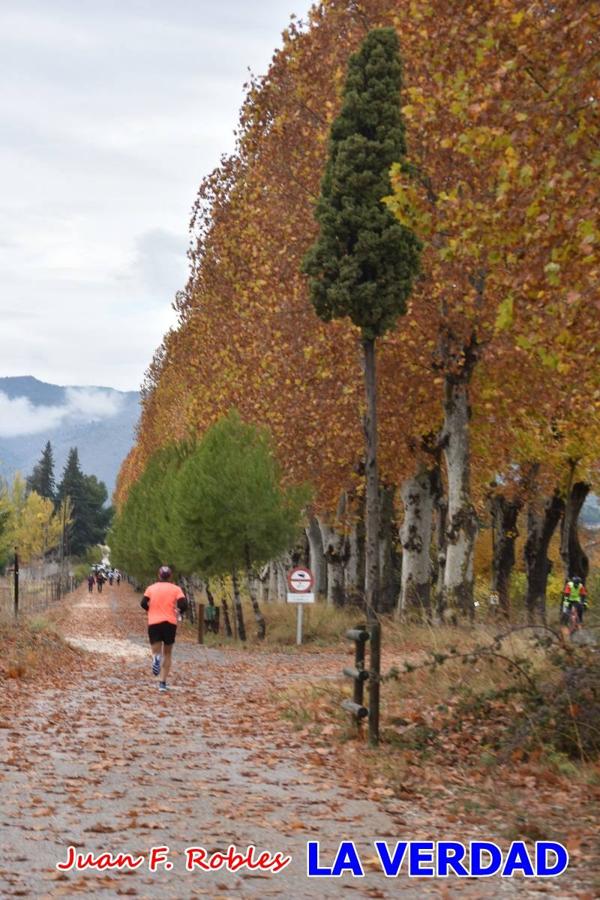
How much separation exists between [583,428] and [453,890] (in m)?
21.3

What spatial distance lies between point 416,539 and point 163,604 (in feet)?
39.6

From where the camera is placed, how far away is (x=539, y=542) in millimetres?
44094

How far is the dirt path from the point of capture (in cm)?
778

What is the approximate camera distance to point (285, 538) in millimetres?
37062

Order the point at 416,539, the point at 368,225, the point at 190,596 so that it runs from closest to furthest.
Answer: the point at 368,225, the point at 416,539, the point at 190,596

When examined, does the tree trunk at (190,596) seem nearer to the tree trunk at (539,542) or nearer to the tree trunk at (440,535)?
the tree trunk at (539,542)

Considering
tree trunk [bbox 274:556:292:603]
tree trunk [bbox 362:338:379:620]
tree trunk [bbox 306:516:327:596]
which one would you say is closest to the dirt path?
tree trunk [bbox 362:338:379:620]

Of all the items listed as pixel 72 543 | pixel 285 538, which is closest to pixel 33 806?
pixel 285 538

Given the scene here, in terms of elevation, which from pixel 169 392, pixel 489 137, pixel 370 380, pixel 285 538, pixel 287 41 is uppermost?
pixel 287 41

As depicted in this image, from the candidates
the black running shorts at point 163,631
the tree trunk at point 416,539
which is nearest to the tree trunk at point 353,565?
the tree trunk at point 416,539

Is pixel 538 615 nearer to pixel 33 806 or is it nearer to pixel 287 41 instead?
pixel 33 806

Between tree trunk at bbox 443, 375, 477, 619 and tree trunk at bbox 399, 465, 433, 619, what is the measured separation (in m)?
5.57

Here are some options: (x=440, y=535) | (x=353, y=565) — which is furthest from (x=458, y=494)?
(x=353, y=565)

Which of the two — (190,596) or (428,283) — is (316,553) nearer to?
(190,596)
